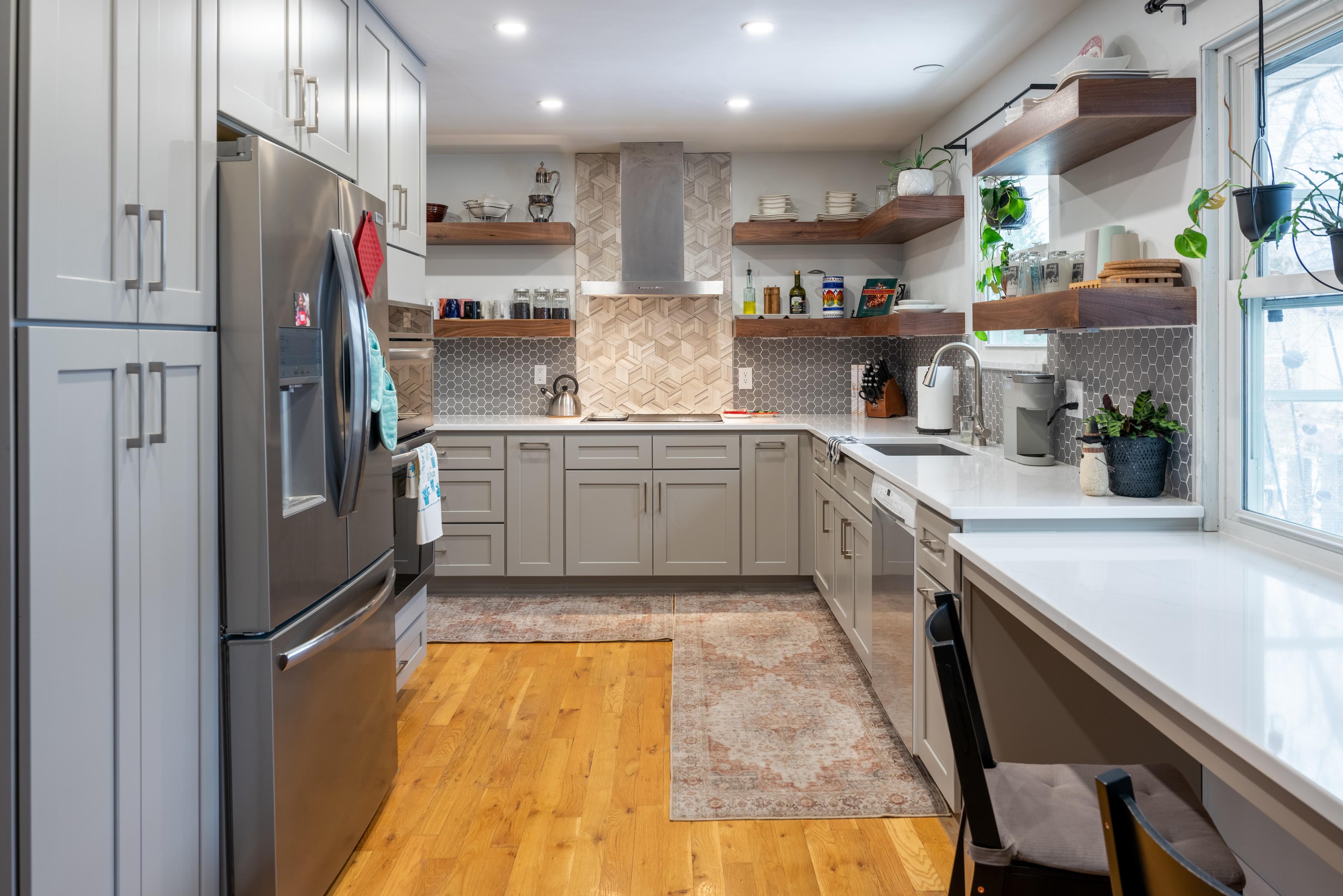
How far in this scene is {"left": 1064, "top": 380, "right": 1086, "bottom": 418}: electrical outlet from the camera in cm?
299

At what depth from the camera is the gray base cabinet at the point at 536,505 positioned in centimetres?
452

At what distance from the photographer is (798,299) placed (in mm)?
5047

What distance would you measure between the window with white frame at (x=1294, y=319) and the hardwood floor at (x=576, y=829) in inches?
46.1

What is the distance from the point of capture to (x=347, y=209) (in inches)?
84.2

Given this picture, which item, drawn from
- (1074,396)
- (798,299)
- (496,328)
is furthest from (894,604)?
(496,328)

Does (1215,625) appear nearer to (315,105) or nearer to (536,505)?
(315,105)

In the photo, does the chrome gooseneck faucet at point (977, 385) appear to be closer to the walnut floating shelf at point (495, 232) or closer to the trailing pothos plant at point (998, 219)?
the trailing pothos plant at point (998, 219)

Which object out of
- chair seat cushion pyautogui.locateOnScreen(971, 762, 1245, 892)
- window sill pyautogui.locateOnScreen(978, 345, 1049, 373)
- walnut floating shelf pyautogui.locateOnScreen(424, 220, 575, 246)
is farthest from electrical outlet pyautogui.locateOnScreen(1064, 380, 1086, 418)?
walnut floating shelf pyautogui.locateOnScreen(424, 220, 575, 246)

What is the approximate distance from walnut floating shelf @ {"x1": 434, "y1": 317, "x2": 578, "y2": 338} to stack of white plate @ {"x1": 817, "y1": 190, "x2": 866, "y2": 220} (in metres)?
1.57

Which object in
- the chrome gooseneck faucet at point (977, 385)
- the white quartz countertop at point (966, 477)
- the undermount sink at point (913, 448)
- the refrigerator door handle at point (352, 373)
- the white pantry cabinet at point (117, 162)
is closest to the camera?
the white pantry cabinet at point (117, 162)

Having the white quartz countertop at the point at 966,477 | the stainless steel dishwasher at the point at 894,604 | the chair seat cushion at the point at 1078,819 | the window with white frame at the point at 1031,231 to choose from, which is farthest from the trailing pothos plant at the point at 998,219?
the chair seat cushion at the point at 1078,819

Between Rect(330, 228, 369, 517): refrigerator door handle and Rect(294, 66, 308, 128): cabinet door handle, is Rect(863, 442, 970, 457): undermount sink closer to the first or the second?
Rect(330, 228, 369, 517): refrigerator door handle

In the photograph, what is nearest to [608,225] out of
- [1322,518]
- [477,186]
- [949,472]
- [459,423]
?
[477,186]

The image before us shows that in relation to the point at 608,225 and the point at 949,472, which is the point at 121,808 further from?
the point at 608,225
